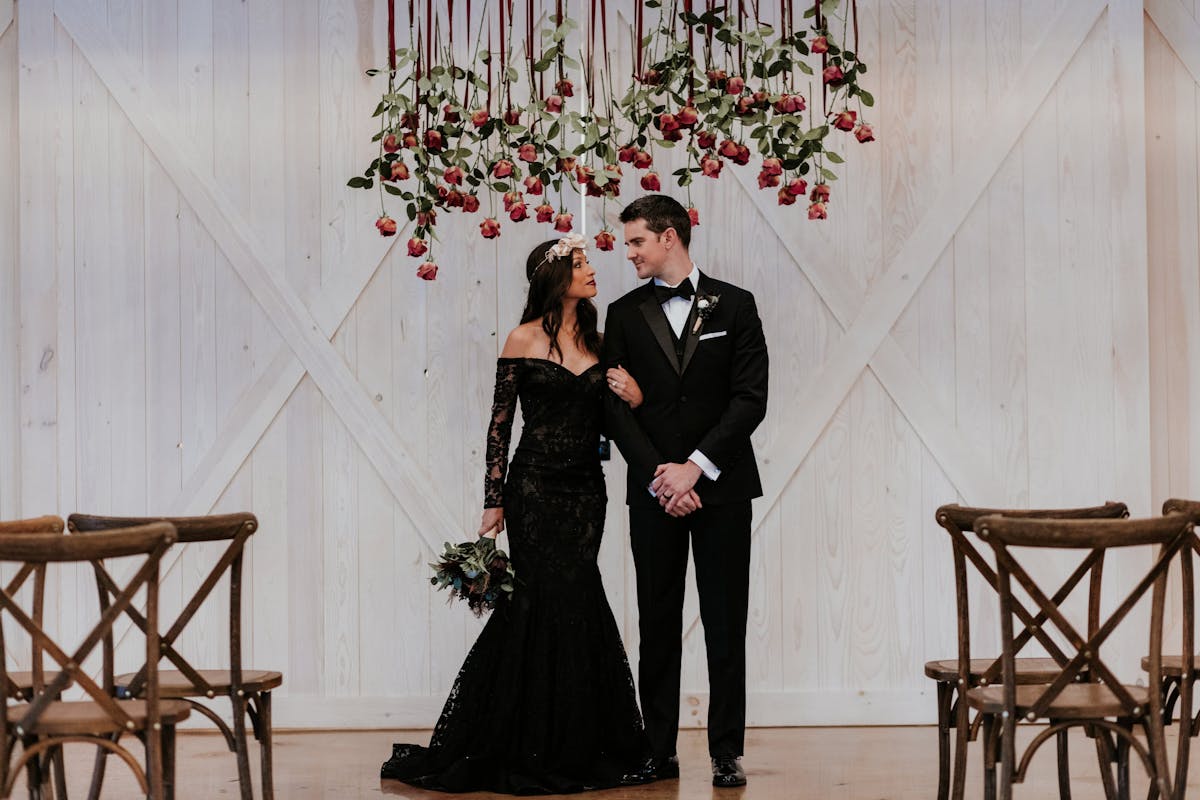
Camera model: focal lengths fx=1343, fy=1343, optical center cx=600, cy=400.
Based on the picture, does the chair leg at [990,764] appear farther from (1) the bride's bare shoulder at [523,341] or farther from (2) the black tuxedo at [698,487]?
(1) the bride's bare shoulder at [523,341]

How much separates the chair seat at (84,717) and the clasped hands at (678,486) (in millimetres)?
1672

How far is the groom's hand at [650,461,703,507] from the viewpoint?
13.9 ft

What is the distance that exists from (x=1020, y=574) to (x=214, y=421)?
11.2 ft

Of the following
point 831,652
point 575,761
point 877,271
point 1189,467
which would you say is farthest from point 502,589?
point 1189,467

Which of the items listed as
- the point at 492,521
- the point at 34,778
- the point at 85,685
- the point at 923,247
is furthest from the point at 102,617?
the point at 923,247

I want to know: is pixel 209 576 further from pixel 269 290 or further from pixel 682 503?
pixel 269 290

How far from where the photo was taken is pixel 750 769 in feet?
14.9

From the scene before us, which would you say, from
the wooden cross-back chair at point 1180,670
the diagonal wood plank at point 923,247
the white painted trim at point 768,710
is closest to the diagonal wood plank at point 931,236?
the diagonal wood plank at point 923,247

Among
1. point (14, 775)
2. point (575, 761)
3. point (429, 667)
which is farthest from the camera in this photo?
point (429, 667)

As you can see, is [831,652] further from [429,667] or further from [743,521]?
[429,667]

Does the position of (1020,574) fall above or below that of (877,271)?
below

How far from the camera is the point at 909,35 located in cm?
541

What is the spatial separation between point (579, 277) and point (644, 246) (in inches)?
9.4

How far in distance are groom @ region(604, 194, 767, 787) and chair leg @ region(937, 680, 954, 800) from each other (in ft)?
2.16
